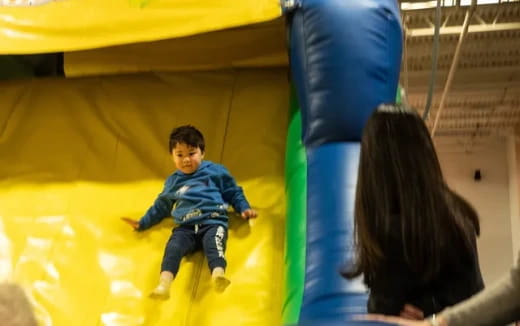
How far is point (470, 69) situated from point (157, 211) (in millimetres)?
3128

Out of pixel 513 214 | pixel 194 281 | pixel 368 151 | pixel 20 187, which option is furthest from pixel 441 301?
pixel 513 214

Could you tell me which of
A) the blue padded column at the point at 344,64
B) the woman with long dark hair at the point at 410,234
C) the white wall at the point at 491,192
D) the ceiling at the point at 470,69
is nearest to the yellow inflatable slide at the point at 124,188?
the blue padded column at the point at 344,64

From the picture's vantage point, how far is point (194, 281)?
1.96 meters

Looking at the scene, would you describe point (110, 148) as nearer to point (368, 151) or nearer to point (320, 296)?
point (320, 296)

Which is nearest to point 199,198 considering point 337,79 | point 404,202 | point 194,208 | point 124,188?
point 194,208

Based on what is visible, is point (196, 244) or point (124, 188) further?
point (124, 188)

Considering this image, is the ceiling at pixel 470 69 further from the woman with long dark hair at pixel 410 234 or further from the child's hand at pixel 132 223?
the woman with long dark hair at pixel 410 234

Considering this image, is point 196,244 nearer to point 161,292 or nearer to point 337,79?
point 161,292

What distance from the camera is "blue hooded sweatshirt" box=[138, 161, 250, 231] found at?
2.01 m

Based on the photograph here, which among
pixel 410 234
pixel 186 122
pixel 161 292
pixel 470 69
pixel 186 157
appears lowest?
pixel 161 292

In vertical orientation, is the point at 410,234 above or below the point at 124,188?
below

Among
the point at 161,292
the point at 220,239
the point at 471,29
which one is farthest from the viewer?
the point at 471,29

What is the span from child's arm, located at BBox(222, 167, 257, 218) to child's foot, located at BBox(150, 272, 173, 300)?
0.29 m

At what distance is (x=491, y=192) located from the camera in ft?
19.1
